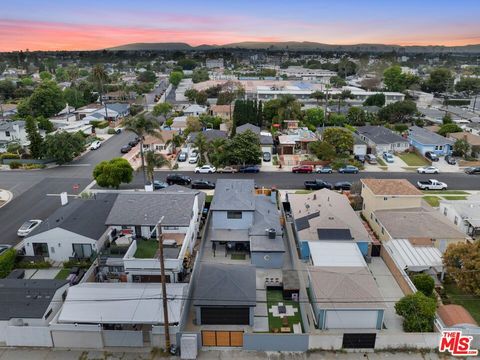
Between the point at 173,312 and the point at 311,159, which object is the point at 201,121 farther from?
the point at 173,312

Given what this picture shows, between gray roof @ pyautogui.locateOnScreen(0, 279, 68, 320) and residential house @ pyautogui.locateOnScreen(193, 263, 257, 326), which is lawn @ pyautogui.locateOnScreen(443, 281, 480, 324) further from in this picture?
gray roof @ pyautogui.locateOnScreen(0, 279, 68, 320)

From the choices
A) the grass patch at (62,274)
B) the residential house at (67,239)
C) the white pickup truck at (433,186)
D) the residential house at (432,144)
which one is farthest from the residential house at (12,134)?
the residential house at (432,144)

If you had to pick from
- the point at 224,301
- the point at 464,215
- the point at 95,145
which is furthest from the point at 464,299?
the point at 95,145

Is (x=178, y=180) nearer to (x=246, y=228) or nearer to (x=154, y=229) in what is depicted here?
(x=246, y=228)

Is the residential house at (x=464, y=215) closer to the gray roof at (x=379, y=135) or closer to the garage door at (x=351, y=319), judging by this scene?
the garage door at (x=351, y=319)

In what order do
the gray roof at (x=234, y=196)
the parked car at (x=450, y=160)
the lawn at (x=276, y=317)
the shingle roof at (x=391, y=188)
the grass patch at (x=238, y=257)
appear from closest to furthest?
1. the lawn at (x=276, y=317)
2. the grass patch at (x=238, y=257)
3. the gray roof at (x=234, y=196)
4. the shingle roof at (x=391, y=188)
5. the parked car at (x=450, y=160)

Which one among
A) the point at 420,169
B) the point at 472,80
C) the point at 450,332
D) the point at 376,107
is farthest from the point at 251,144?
the point at 472,80
